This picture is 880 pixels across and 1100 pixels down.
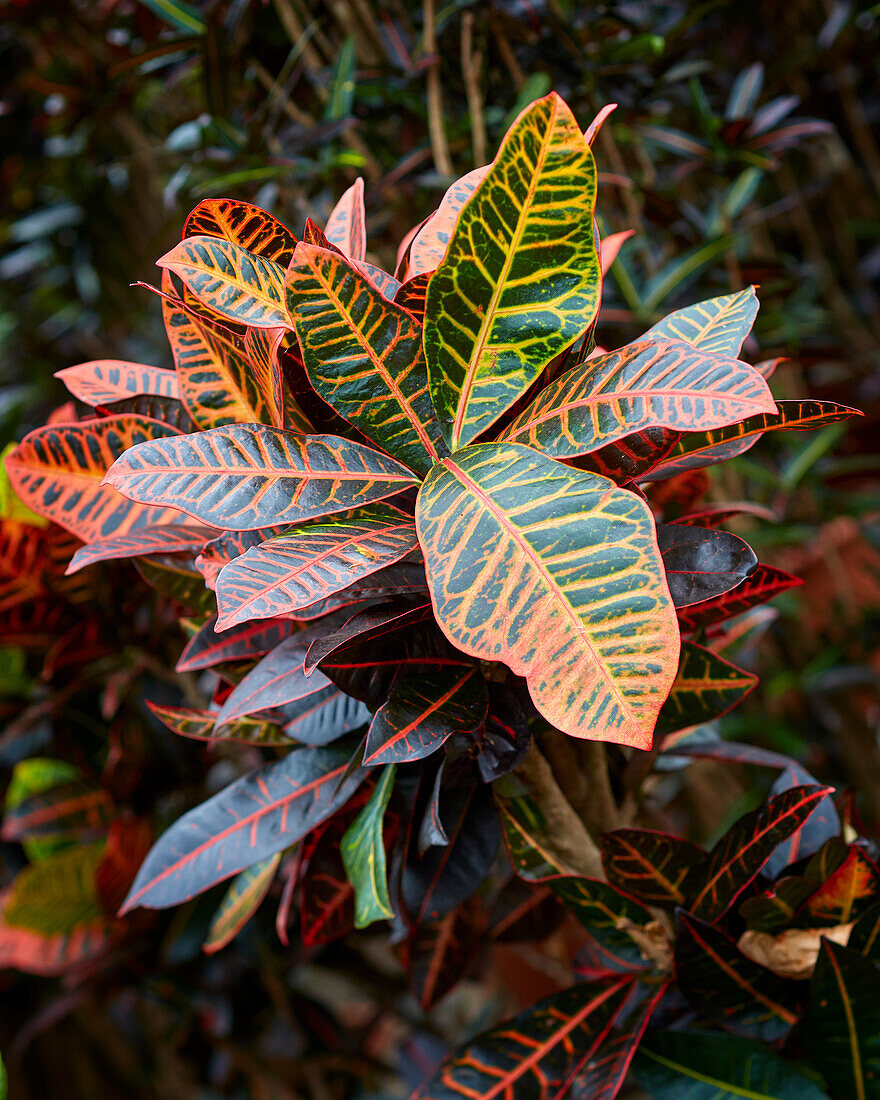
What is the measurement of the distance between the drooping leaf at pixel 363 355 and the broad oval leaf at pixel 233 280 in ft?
0.09

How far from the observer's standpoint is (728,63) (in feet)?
5.30

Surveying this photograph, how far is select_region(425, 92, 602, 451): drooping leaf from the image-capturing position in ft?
1.24

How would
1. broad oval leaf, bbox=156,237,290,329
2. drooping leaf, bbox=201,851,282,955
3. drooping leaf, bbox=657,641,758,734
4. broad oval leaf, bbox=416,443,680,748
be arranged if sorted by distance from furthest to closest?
1. drooping leaf, bbox=201,851,282,955
2. drooping leaf, bbox=657,641,758,734
3. broad oval leaf, bbox=156,237,290,329
4. broad oval leaf, bbox=416,443,680,748

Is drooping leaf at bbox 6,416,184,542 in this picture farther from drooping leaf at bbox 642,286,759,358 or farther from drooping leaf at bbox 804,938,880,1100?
drooping leaf at bbox 804,938,880,1100

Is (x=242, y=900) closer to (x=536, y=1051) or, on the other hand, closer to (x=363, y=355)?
(x=536, y=1051)

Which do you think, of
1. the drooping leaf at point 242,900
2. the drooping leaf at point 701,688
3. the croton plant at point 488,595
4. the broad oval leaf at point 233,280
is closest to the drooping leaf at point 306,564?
the croton plant at point 488,595

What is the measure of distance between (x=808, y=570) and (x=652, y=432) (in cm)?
176

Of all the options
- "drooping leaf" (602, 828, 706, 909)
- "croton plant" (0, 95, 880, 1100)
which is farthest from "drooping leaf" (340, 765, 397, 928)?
"drooping leaf" (602, 828, 706, 909)

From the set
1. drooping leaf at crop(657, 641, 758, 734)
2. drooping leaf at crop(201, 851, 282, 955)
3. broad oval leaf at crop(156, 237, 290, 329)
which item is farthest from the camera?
drooping leaf at crop(201, 851, 282, 955)

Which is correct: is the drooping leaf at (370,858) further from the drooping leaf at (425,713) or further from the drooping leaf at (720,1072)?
the drooping leaf at (720,1072)

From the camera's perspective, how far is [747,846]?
0.51 metres

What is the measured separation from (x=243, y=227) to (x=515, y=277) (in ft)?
0.57

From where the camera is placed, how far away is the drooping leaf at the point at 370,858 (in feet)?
1.42

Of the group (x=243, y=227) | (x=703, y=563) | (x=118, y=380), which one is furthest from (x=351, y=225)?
(x=703, y=563)
